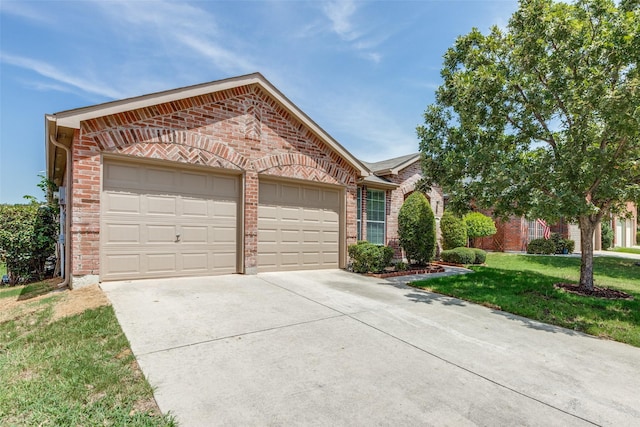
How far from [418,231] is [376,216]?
6.23 feet

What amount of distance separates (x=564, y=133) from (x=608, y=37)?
1.93 m

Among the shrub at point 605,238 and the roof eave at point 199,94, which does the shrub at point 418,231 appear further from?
the shrub at point 605,238

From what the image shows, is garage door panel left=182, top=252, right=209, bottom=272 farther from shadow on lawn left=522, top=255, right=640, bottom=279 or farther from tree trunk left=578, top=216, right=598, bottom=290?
shadow on lawn left=522, top=255, right=640, bottom=279

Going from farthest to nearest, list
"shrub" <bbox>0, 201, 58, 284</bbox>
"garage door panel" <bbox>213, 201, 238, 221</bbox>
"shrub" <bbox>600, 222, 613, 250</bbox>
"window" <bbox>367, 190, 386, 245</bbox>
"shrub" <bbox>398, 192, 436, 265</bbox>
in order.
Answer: "shrub" <bbox>600, 222, 613, 250</bbox> → "window" <bbox>367, 190, 386, 245</bbox> → "shrub" <bbox>398, 192, 436, 265</bbox> → "shrub" <bbox>0, 201, 58, 284</bbox> → "garage door panel" <bbox>213, 201, 238, 221</bbox>

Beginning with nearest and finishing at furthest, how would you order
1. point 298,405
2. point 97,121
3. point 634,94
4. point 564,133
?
point 298,405 < point 634,94 < point 97,121 < point 564,133

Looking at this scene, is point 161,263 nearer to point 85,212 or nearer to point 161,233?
point 161,233

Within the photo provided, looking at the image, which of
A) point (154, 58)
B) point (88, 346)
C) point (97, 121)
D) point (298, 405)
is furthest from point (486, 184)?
point (154, 58)

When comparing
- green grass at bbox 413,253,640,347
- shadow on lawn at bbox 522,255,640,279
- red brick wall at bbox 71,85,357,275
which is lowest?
shadow on lawn at bbox 522,255,640,279

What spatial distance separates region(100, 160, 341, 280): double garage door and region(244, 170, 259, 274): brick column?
0.22 meters

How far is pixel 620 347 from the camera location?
15.1 feet

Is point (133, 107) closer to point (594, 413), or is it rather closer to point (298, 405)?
point (298, 405)

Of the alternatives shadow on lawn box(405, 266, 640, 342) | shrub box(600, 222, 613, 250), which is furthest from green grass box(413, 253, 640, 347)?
shrub box(600, 222, 613, 250)

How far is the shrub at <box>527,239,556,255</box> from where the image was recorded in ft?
60.8

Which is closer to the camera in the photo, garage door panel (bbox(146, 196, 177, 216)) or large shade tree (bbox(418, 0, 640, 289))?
large shade tree (bbox(418, 0, 640, 289))
